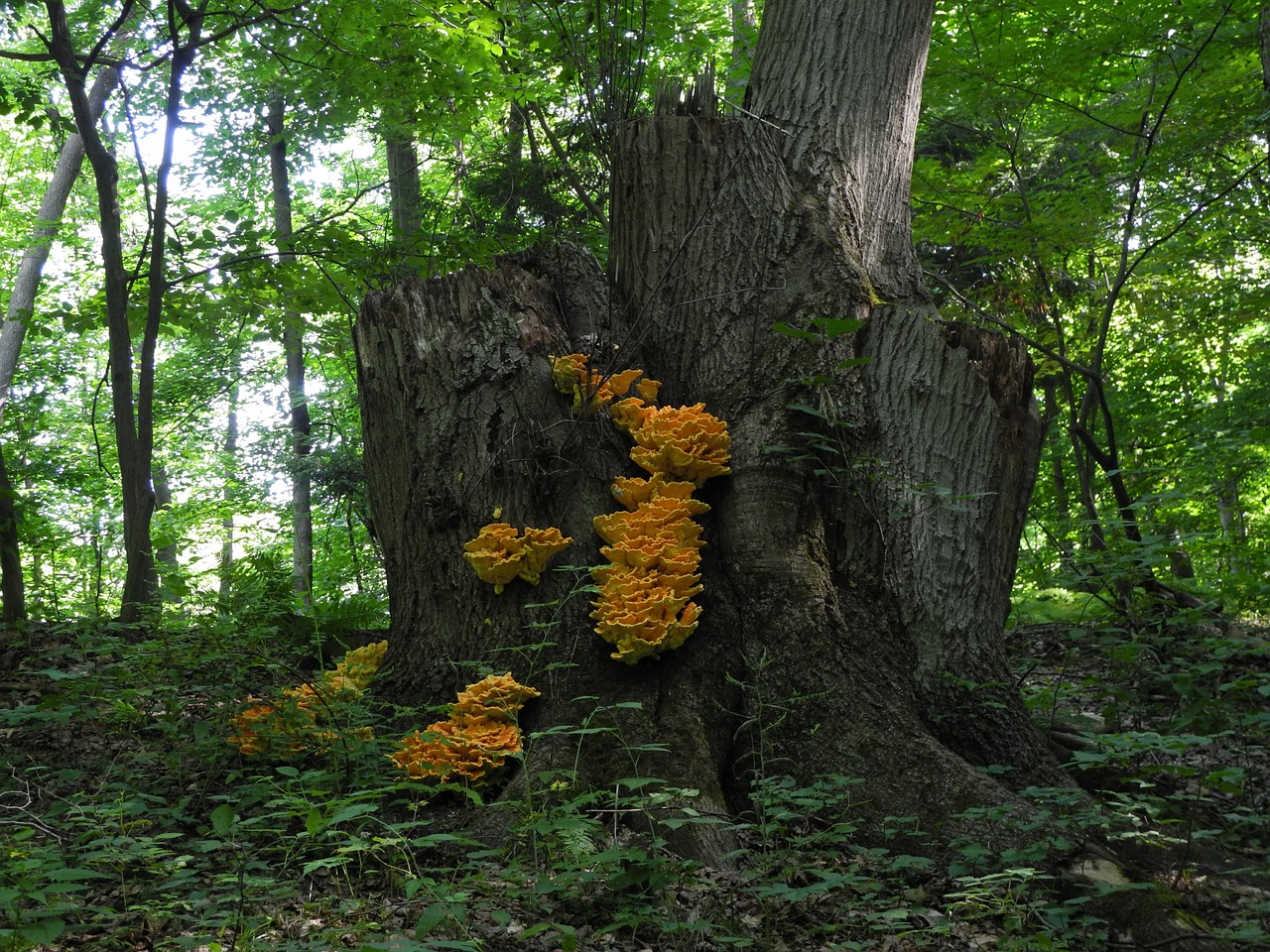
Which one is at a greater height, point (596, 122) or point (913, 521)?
point (596, 122)

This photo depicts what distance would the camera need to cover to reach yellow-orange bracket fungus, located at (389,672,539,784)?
3.24m

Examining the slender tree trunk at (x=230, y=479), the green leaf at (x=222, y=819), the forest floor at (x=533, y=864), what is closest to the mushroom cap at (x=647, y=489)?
the forest floor at (x=533, y=864)

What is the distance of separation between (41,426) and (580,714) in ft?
35.1

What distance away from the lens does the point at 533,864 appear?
262 centimetres

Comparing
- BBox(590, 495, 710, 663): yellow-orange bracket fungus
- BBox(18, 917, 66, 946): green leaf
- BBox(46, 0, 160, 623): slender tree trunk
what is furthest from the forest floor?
BBox(46, 0, 160, 623): slender tree trunk

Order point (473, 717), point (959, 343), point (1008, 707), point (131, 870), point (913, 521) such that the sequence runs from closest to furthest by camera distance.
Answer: point (131, 870), point (473, 717), point (1008, 707), point (913, 521), point (959, 343)

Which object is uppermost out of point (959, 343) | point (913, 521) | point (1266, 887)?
point (959, 343)

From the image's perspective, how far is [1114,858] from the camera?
2879 mm

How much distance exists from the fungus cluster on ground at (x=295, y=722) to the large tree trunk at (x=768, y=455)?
43cm

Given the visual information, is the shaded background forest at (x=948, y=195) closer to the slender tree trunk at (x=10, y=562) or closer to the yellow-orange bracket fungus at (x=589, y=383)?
the slender tree trunk at (x=10, y=562)

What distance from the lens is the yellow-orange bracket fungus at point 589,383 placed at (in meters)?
4.19

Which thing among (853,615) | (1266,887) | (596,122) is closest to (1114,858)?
(1266,887)

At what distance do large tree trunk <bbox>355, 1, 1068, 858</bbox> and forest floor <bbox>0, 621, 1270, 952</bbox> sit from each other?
1.23ft

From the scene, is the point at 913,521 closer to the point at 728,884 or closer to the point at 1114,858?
the point at 1114,858
